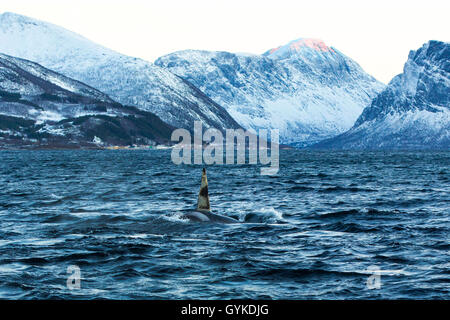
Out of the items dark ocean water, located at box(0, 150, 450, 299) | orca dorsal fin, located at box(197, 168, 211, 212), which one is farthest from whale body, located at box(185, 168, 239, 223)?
dark ocean water, located at box(0, 150, 450, 299)

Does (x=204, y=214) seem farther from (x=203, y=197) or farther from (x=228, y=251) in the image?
(x=228, y=251)

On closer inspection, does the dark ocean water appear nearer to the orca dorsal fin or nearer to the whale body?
the whale body

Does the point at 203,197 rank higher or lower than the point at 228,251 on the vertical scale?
higher

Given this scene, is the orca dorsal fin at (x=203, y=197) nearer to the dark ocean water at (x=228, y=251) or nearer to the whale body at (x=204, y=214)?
the whale body at (x=204, y=214)

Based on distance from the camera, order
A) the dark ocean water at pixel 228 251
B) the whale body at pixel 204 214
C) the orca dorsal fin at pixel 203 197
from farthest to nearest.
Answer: the orca dorsal fin at pixel 203 197
the whale body at pixel 204 214
the dark ocean water at pixel 228 251

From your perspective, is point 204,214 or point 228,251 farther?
point 204,214

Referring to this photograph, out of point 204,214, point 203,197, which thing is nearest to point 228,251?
point 204,214

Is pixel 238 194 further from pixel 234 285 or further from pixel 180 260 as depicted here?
pixel 234 285

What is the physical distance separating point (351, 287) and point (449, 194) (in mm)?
43189

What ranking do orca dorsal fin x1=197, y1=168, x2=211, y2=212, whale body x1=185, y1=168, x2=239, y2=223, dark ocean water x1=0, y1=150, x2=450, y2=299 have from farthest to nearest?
1. orca dorsal fin x1=197, y1=168, x2=211, y2=212
2. whale body x1=185, y1=168, x2=239, y2=223
3. dark ocean water x1=0, y1=150, x2=450, y2=299

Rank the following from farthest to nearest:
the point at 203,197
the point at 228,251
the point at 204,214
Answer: the point at 203,197
the point at 204,214
the point at 228,251

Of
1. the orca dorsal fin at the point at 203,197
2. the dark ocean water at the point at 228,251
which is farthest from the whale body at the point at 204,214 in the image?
the dark ocean water at the point at 228,251
